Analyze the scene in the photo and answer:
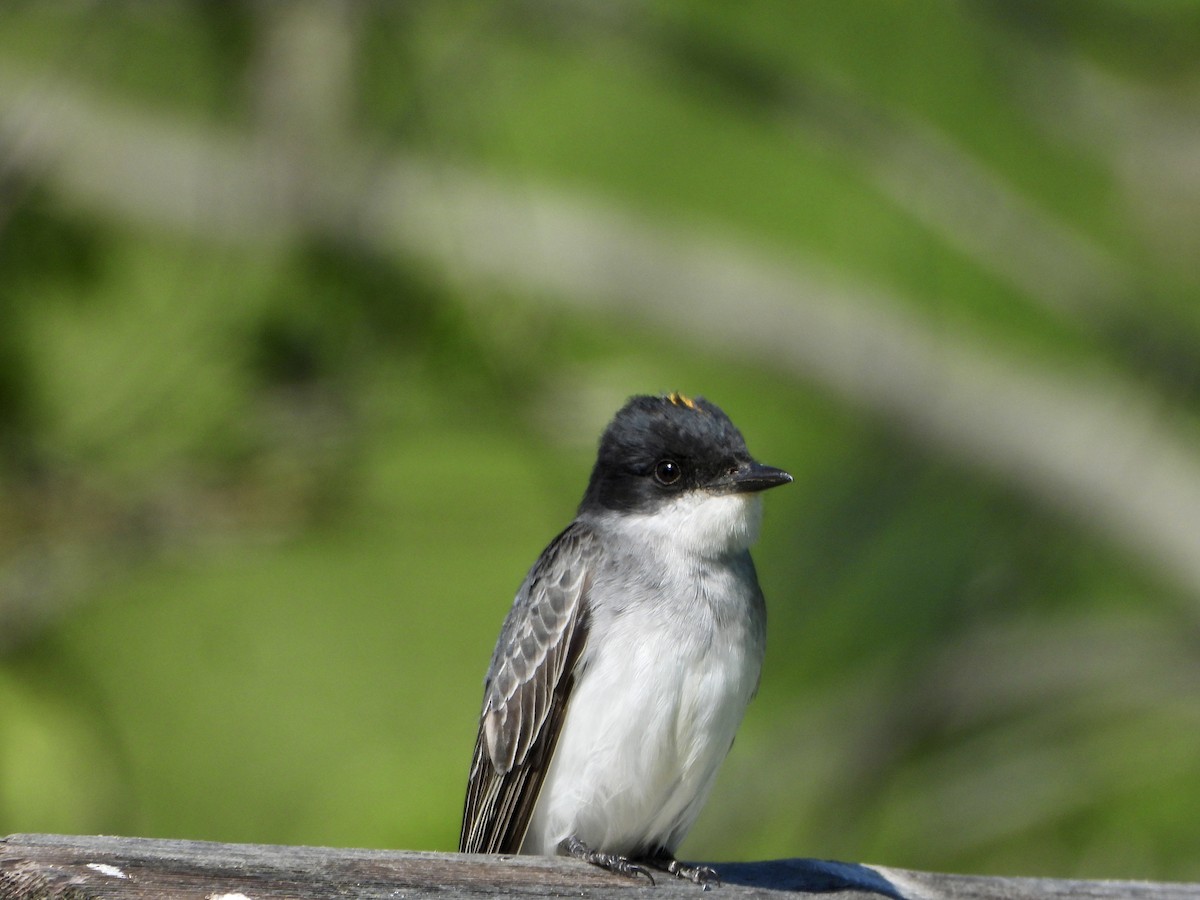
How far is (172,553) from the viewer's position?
450 centimetres

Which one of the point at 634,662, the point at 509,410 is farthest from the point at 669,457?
the point at 509,410

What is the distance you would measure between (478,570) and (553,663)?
3972 millimetres

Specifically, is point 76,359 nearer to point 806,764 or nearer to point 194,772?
point 194,772

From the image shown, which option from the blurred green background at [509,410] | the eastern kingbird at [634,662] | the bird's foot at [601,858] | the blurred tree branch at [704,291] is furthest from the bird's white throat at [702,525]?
the blurred tree branch at [704,291]

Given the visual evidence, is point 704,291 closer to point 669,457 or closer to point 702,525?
point 669,457

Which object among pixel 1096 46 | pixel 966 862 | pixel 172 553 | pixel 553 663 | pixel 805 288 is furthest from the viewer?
pixel 1096 46

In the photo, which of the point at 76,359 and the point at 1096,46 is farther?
the point at 1096,46

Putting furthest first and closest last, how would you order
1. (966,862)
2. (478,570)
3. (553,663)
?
(478,570), (966,862), (553,663)

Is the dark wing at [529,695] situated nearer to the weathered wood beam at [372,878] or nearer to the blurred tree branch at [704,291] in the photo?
the weathered wood beam at [372,878]

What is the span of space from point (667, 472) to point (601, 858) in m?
0.92

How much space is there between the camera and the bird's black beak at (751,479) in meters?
3.18

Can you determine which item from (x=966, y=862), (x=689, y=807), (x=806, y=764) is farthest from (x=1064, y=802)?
(x=689, y=807)

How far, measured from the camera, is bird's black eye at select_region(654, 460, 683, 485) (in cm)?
337

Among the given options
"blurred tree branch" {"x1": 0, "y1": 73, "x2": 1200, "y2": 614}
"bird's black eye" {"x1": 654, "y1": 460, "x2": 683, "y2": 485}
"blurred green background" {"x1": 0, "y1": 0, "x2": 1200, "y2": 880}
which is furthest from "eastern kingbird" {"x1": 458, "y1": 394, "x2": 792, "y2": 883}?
"blurred tree branch" {"x1": 0, "y1": 73, "x2": 1200, "y2": 614}
